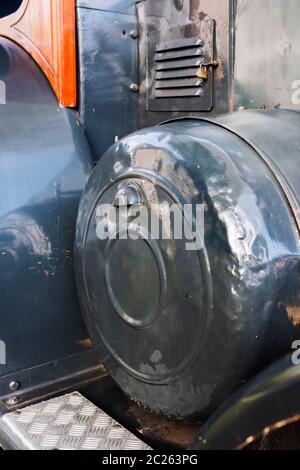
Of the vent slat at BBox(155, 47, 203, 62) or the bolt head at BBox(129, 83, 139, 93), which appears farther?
the bolt head at BBox(129, 83, 139, 93)

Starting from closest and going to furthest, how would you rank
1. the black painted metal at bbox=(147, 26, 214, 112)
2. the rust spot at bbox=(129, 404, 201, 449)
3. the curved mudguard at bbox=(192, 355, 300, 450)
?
the curved mudguard at bbox=(192, 355, 300, 450)
the rust spot at bbox=(129, 404, 201, 449)
the black painted metal at bbox=(147, 26, 214, 112)

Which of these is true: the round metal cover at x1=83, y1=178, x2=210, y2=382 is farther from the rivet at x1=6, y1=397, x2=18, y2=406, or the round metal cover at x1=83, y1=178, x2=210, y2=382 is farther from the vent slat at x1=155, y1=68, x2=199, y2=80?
the vent slat at x1=155, y1=68, x2=199, y2=80

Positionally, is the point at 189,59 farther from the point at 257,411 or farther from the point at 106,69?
the point at 257,411

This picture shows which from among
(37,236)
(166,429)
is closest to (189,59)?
(37,236)

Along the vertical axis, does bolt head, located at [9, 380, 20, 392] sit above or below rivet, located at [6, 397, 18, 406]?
above

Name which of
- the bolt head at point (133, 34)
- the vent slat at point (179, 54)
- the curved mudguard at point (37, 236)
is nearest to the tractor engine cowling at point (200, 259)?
the curved mudguard at point (37, 236)

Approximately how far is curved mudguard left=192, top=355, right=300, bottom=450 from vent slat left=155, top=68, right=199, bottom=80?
1197 millimetres

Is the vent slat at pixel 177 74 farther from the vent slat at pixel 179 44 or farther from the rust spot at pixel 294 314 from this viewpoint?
the rust spot at pixel 294 314

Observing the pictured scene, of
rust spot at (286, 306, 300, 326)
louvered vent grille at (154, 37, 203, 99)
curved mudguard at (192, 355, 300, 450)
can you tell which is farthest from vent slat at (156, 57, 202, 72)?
curved mudguard at (192, 355, 300, 450)

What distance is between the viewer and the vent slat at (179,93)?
6.06 feet

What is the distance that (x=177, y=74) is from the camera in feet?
6.22

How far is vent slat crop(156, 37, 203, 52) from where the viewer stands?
1821 mm

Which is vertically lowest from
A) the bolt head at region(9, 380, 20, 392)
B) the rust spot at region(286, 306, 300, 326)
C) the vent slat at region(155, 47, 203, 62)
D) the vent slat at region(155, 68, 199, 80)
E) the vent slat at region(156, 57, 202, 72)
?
the bolt head at region(9, 380, 20, 392)

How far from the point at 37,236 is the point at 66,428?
64cm
